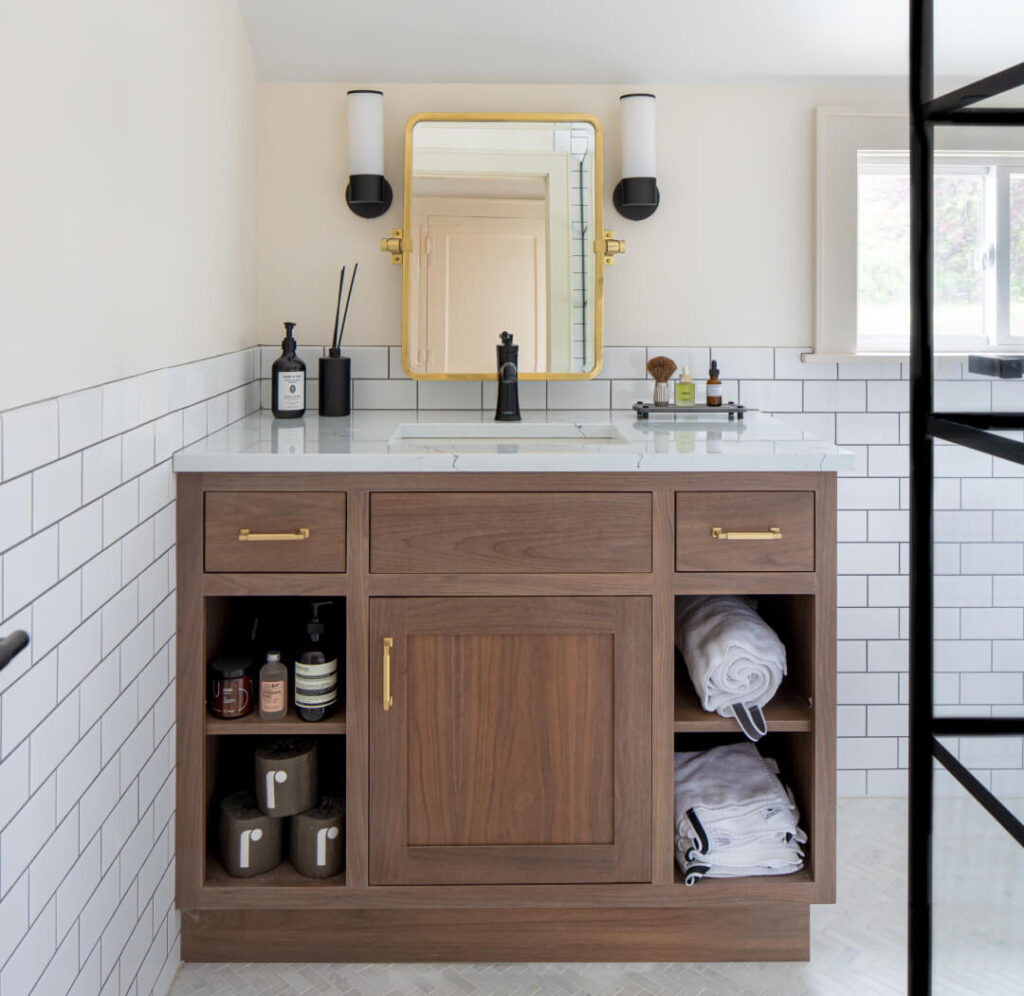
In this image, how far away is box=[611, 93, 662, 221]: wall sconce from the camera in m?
2.90

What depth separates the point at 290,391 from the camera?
278 centimetres

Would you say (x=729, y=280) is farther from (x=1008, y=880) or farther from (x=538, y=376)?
(x=1008, y=880)

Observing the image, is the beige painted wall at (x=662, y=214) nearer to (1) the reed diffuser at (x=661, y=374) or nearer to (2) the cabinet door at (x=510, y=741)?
(1) the reed diffuser at (x=661, y=374)

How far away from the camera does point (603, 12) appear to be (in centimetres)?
281

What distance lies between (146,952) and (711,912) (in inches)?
42.1

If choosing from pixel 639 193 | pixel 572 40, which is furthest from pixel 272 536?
pixel 572 40

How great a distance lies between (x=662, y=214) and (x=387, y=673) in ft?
4.85

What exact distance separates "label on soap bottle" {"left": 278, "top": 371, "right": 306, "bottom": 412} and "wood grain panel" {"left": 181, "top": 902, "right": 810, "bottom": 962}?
1139 millimetres

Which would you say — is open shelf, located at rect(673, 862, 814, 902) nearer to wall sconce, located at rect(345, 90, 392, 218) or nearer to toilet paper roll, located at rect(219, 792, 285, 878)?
toilet paper roll, located at rect(219, 792, 285, 878)

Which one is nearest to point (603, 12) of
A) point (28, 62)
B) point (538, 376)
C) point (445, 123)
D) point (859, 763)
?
point (445, 123)

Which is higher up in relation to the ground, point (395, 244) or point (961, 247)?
point (395, 244)

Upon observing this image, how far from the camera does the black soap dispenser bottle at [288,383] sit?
2.77 meters

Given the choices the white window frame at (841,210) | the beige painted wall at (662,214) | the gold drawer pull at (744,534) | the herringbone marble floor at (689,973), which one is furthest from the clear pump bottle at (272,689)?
the white window frame at (841,210)

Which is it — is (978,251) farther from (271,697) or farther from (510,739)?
(271,697)
